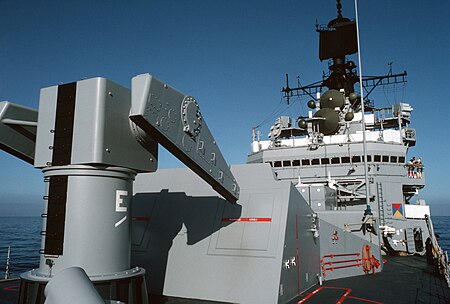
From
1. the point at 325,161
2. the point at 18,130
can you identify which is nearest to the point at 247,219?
the point at 18,130

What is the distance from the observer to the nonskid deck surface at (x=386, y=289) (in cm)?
765

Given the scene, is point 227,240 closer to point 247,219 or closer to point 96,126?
point 247,219

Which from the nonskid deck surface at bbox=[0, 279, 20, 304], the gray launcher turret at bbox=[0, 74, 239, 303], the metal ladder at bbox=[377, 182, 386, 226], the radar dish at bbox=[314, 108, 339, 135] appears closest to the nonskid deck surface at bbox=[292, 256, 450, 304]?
the gray launcher turret at bbox=[0, 74, 239, 303]

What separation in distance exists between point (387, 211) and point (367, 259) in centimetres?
995

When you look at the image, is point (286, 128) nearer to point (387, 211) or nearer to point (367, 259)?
point (387, 211)

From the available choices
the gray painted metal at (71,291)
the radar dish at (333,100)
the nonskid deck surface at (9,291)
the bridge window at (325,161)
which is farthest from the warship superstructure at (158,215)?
the radar dish at (333,100)

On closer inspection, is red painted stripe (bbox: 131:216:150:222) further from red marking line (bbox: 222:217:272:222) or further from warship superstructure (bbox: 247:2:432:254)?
warship superstructure (bbox: 247:2:432:254)

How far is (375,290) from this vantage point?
8.63 metres

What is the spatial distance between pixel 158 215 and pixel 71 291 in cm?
636

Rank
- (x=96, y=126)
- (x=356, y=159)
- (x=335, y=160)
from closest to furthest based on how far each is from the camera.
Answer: (x=96, y=126), (x=356, y=159), (x=335, y=160)

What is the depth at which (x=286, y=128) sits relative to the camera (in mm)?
26328

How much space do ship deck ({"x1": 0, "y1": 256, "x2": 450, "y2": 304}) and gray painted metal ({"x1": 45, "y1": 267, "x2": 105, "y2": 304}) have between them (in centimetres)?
514

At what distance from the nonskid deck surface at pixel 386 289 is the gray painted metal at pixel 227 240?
550 mm

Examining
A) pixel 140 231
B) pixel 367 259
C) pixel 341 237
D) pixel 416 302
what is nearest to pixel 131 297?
pixel 140 231
